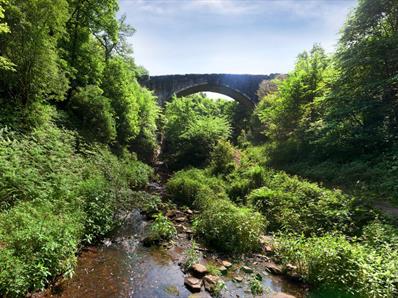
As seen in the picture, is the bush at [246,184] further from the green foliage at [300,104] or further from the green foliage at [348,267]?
the green foliage at [348,267]

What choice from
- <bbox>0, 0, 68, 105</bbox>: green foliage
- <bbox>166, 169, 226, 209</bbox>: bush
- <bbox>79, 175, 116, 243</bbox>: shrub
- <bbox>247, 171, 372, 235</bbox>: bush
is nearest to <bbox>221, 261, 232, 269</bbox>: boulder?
<bbox>247, 171, 372, 235</bbox>: bush

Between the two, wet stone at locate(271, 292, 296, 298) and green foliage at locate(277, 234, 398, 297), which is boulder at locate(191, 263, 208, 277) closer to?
wet stone at locate(271, 292, 296, 298)

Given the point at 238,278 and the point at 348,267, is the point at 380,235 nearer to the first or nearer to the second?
the point at 348,267

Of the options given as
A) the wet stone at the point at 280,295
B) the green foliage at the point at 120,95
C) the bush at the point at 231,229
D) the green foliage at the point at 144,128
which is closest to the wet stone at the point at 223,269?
the bush at the point at 231,229

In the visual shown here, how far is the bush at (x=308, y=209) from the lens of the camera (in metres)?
7.91

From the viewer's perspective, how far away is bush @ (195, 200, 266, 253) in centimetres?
759

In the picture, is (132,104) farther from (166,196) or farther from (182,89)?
(182,89)

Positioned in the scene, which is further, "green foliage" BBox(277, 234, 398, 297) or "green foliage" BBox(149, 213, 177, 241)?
"green foliage" BBox(149, 213, 177, 241)

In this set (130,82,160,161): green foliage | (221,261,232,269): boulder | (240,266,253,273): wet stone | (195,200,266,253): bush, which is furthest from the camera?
(130,82,160,161): green foliage

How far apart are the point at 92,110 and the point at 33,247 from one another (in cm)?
1004

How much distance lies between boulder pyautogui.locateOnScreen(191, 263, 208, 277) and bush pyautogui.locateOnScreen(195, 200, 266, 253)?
1337 millimetres

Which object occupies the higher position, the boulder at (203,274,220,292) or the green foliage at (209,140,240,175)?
the green foliage at (209,140,240,175)

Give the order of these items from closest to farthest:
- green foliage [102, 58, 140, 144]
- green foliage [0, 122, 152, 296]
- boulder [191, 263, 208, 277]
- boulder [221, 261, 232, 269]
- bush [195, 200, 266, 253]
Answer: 1. green foliage [0, 122, 152, 296]
2. boulder [191, 263, 208, 277]
3. boulder [221, 261, 232, 269]
4. bush [195, 200, 266, 253]
5. green foliage [102, 58, 140, 144]

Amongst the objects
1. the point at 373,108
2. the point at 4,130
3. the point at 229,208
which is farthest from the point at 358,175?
the point at 4,130
